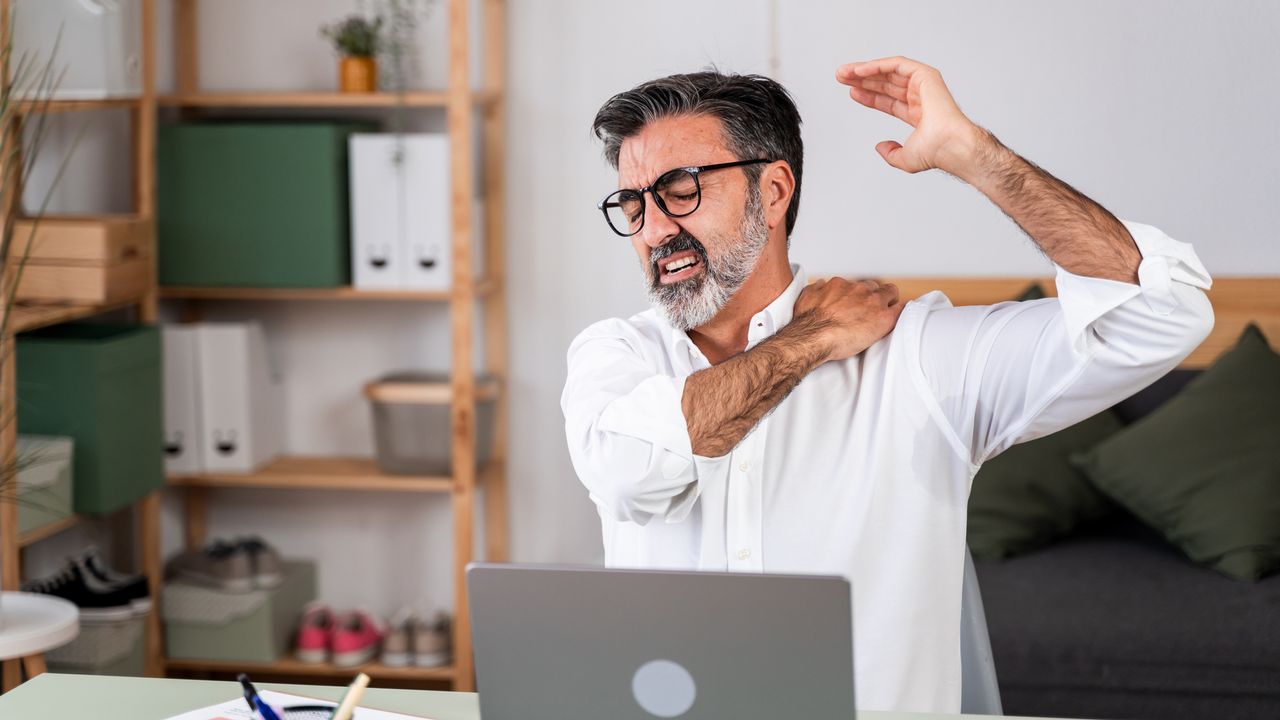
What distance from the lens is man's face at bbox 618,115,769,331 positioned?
166cm

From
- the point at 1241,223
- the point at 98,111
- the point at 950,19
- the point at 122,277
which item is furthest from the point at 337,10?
the point at 1241,223

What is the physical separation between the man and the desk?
27cm

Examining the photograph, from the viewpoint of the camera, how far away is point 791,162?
5.77ft

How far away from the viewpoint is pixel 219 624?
3111 mm

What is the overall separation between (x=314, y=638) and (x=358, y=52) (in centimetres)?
145

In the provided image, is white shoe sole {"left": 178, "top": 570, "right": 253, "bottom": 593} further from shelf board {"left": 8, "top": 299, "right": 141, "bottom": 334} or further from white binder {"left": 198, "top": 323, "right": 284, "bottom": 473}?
shelf board {"left": 8, "top": 299, "right": 141, "bottom": 334}

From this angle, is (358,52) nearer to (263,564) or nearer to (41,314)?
(41,314)

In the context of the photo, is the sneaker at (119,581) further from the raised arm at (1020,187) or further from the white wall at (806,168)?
the raised arm at (1020,187)

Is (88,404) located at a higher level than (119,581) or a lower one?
higher

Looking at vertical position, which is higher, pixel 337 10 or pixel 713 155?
pixel 337 10

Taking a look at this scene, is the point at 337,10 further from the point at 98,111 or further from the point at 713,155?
the point at 713,155

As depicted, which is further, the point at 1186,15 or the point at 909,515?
the point at 1186,15

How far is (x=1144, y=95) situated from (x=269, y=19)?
2.23 meters

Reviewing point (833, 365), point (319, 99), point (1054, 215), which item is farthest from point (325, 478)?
point (1054, 215)
